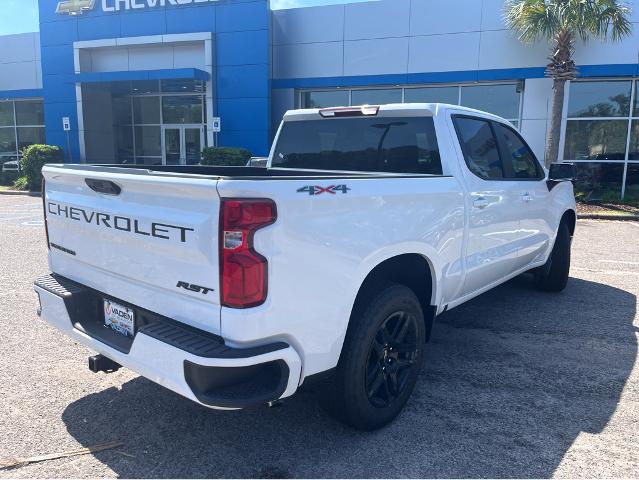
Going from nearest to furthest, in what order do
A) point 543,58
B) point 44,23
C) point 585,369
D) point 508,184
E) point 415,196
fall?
point 415,196, point 585,369, point 508,184, point 543,58, point 44,23

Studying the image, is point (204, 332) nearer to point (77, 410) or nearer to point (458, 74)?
point (77, 410)

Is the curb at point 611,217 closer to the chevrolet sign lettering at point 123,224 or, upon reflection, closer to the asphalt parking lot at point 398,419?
the asphalt parking lot at point 398,419

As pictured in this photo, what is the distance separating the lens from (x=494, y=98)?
1655 cm

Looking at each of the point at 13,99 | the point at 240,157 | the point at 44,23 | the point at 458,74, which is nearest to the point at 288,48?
the point at 240,157

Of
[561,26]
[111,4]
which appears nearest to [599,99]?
[561,26]

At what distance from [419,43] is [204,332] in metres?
16.0

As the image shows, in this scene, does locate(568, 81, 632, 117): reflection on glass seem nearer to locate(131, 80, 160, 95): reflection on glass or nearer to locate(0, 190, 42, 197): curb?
locate(131, 80, 160, 95): reflection on glass

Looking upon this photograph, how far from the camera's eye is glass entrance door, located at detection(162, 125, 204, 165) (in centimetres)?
2169

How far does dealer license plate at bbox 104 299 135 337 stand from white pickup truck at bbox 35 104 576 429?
1 centimetres

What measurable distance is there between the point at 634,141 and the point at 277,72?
11449 millimetres

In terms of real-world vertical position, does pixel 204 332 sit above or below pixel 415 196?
below

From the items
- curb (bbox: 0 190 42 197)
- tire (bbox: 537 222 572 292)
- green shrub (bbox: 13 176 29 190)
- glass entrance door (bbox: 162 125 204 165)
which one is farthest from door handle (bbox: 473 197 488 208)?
green shrub (bbox: 13 176 29 190)

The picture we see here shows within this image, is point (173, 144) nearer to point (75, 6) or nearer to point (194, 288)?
point (75, 6)

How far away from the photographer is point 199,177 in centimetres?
246
